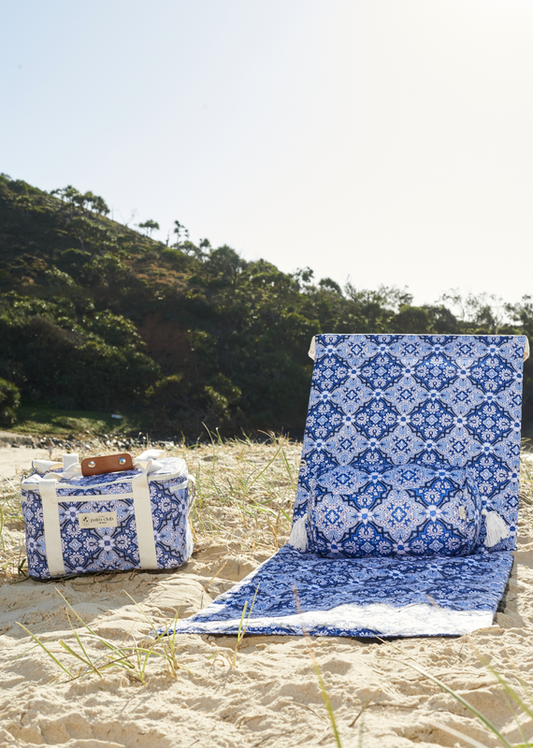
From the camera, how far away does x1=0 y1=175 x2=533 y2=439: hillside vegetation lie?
17.1 meters

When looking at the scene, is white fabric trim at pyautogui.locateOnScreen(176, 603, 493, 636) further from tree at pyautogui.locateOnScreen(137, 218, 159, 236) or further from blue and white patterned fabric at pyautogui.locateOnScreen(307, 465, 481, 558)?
tree at pyautogui.locateOnScreen(137, 218, 159, 236)

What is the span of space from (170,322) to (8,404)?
9746 mm

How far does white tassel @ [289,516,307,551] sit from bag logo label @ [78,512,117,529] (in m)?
0.75

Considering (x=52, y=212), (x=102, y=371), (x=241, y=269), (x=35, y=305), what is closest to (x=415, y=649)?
(x=102, y=371)

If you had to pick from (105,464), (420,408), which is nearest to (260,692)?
(105,464)

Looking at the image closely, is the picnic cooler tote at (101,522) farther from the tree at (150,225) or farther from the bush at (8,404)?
the tree at (150,225)

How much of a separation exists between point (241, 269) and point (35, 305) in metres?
10.8

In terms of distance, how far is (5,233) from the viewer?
2694cm

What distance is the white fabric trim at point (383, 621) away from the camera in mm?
1585

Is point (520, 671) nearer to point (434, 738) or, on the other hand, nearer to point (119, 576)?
point (434, 738)

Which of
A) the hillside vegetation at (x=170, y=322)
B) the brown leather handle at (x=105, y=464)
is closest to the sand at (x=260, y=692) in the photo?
the brown leather handle at (x=105, y=464)

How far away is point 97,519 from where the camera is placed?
2342mm

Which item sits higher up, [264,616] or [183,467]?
[183,467]

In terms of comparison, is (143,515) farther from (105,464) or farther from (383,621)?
(383,621)
